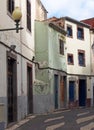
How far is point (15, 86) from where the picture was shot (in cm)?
1880

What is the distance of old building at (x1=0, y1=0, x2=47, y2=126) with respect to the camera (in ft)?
53.0

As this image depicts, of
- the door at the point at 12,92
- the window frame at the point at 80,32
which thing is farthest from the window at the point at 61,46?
the door at the point at 12,92

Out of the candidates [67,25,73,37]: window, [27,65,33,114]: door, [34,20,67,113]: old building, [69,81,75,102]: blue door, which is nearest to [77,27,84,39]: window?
[67,25,73,37]: window

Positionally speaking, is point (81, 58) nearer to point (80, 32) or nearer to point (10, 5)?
point (80, 32)

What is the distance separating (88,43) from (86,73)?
9.38ft

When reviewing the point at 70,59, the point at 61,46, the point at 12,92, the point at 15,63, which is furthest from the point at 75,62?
the point at 12,92

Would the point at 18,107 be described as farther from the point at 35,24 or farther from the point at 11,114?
the point at 35,24

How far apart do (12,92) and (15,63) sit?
129cm

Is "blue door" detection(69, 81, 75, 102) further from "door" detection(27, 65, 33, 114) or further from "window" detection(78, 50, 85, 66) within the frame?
"door" detection(27, 65, 33, 114)

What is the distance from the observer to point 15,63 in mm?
18703

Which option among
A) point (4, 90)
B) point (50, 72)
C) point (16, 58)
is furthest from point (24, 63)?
point (50, 72)

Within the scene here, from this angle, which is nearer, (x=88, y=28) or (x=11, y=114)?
(x=11, y=114)

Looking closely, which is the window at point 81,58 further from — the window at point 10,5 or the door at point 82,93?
the window at point 10,5

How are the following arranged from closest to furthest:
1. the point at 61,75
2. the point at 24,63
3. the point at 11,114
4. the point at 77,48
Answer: the point at 11,114
the point at 24,63
the point at 61,75
the point at 77,48
